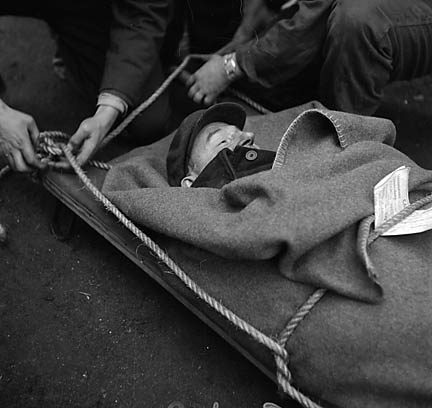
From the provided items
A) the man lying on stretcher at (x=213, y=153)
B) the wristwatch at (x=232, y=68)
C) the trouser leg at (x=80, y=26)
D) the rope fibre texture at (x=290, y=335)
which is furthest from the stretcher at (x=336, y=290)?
the trouser leg at (x=80, y=26)

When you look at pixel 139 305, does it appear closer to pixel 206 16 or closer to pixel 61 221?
pixel 61 221

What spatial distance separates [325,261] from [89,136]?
26.0 inches

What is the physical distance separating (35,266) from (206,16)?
33.6 inches

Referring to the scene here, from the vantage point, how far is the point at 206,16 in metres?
1.46

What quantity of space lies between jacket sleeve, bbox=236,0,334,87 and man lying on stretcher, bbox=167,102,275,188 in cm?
24

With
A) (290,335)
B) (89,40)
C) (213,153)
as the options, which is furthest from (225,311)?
(89,40)

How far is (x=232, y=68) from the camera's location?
1431 mm

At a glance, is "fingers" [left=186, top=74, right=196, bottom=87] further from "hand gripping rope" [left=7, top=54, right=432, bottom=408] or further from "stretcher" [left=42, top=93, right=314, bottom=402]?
"hand gripping rope" [left=7, top=54, right=432, bottom=408]

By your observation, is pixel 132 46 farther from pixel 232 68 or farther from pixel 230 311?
pixel 230 311

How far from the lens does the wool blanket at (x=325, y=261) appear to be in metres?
0.79

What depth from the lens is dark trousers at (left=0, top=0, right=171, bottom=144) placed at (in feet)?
4.63

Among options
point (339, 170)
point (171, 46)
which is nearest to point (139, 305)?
point (339, 170)

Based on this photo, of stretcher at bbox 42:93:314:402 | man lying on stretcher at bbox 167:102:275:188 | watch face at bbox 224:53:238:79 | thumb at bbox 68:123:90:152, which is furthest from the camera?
watch face at bbox 224:53:238:79

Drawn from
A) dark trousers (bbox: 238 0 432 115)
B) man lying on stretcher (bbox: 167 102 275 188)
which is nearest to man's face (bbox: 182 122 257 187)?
man lying on stretcher (bbox: 167 102 275 188)
